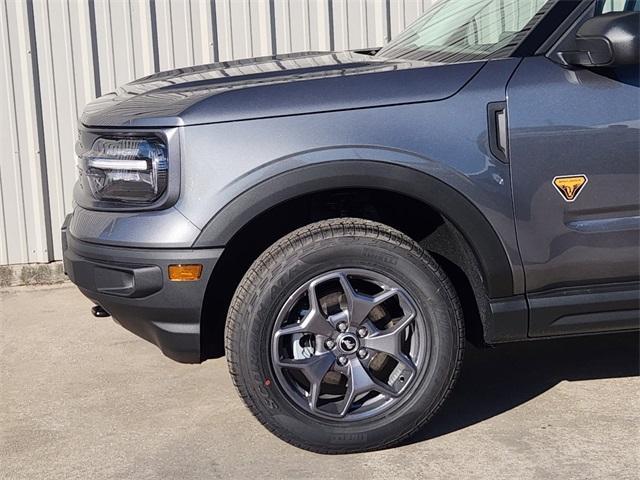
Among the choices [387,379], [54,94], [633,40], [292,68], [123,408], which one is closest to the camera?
[633,40]

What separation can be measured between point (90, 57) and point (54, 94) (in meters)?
0.32

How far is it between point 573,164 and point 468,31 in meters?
0.95

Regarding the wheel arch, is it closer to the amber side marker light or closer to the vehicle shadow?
the amber side marker light

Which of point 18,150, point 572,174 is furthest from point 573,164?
point 18,150

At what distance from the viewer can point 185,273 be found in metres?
3.49

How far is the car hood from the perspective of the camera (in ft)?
11.6

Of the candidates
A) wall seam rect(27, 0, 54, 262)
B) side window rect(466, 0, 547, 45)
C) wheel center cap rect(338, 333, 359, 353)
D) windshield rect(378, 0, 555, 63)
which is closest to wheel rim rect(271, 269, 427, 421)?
wheel center cap rect(338, 333, 359, 353)

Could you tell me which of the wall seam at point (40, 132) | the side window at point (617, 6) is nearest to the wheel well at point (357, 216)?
the side window at point (617, 6)

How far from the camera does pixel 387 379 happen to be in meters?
3.75

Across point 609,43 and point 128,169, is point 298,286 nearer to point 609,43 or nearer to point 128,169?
point 128,169

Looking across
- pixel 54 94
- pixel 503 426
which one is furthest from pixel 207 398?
pixel 54 94

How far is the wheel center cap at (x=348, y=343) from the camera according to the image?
11.9ft

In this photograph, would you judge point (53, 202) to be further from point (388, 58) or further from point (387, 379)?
point (387, 379)

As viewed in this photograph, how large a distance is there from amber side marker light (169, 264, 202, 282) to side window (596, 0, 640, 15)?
175 centimetres
